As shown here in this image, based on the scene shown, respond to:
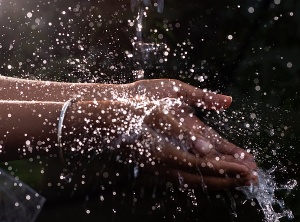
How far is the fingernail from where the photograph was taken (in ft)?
3.78

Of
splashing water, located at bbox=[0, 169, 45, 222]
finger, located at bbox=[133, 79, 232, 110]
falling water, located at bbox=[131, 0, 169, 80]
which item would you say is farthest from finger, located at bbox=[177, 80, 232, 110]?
falling water, located at bbox=[131, 0, 169, 80]

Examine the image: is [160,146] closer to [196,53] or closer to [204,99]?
[204,99]

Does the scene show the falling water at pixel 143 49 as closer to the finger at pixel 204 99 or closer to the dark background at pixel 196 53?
the dark background at pixel 196 53

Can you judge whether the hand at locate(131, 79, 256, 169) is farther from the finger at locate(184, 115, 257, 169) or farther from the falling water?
the falling water

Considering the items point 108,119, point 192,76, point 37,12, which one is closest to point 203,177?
point 108,119

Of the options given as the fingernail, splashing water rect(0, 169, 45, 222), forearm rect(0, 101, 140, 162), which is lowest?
splashing water rect(0, 169, 45, 222)

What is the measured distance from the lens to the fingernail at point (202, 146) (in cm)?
115

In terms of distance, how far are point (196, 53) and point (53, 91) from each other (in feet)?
3.57

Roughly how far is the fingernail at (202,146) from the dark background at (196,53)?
0.54 meters

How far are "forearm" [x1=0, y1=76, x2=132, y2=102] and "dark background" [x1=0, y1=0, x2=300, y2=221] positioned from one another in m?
0.36

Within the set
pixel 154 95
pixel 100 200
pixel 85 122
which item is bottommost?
pixel 100 200

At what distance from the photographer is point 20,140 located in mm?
1045

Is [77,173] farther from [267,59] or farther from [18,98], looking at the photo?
[267,59]

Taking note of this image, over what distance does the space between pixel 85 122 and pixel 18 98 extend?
1.79 ft
